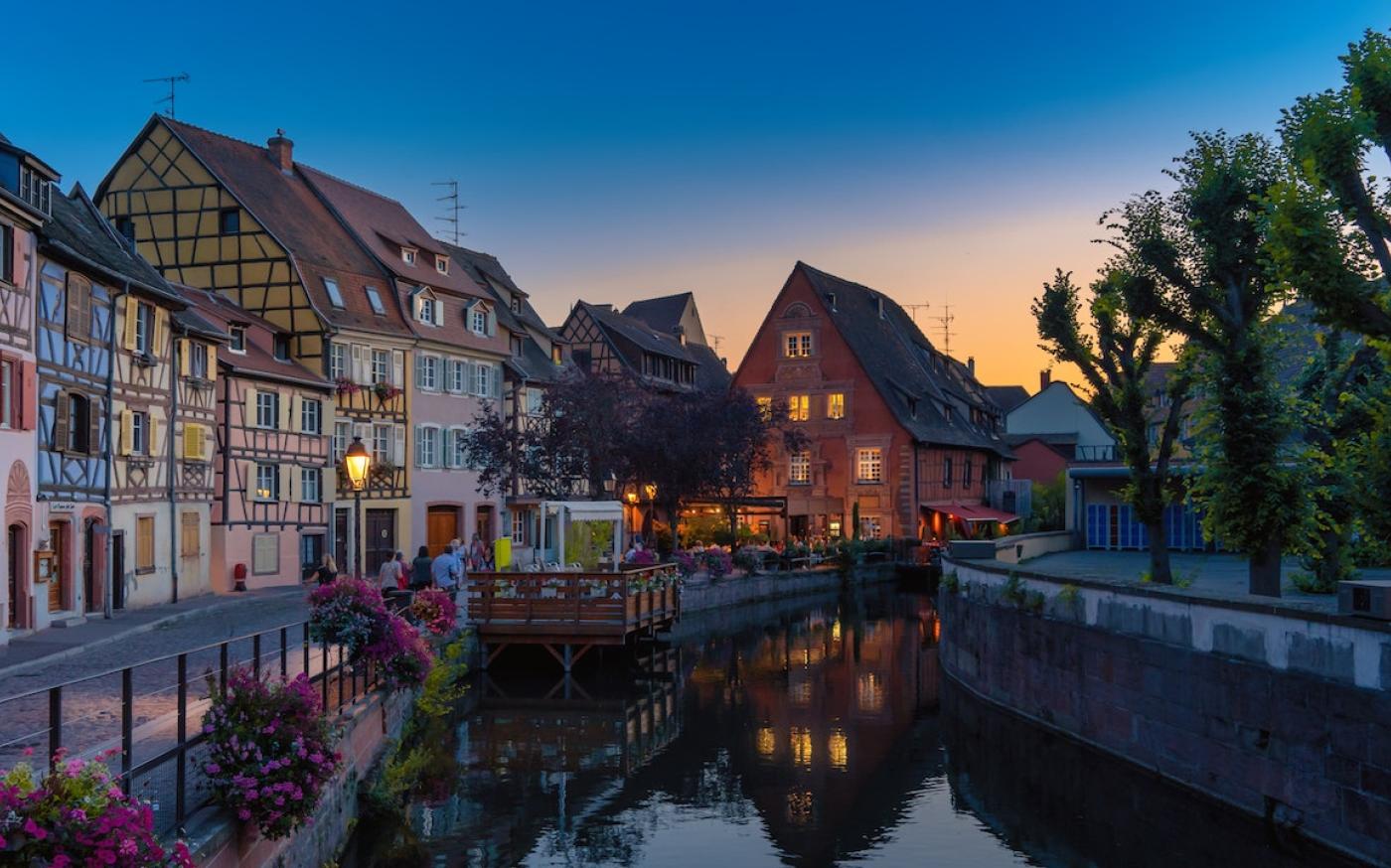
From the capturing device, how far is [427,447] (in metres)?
45.3

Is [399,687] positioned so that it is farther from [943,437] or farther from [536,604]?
[943,437]

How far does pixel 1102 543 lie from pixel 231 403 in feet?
90.7

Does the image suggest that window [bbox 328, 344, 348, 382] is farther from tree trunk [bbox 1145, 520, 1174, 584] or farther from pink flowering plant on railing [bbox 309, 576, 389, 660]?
pink flowering plant on railing [bbox 309, 576, 389, 660]

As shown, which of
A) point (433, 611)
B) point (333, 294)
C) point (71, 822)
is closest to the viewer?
point (71, 822)

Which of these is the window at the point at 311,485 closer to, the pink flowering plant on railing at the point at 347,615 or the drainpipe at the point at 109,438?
the drainpipe at the point at 109,438

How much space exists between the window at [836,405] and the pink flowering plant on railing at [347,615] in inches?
1846

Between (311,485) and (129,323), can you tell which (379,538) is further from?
(129,323)

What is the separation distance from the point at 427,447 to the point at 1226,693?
34.4 meters

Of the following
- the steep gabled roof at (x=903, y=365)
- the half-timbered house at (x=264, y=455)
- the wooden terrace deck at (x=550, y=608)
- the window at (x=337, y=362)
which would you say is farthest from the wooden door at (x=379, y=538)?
the steep gabled roof at (x=903, y=365)

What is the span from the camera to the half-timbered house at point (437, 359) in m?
44.9

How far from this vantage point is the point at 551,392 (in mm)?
39594

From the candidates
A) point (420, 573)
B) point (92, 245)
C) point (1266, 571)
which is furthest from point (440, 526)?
point (1266, 571)

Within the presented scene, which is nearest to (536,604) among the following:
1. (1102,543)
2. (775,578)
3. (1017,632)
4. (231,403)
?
(1017,632)

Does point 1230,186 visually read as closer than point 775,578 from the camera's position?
Yes
